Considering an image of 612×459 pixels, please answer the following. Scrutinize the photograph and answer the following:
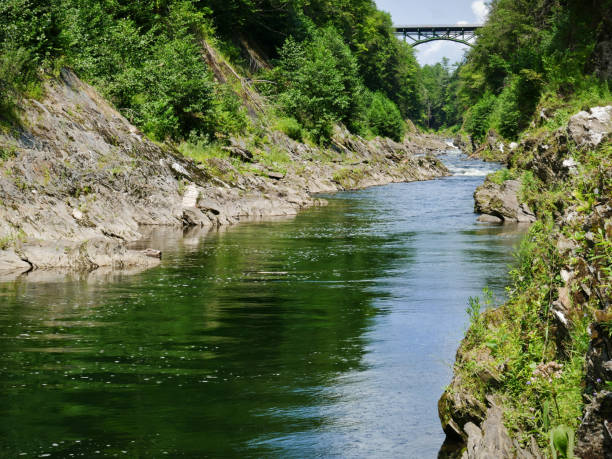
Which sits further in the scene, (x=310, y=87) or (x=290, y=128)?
(x=310, y=87)

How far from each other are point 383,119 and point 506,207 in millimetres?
50055

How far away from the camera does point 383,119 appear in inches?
3034

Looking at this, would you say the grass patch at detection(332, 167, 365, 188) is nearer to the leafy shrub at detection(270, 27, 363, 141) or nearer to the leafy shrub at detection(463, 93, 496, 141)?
the leafy shrub at detection(270, 27, 363, 141)

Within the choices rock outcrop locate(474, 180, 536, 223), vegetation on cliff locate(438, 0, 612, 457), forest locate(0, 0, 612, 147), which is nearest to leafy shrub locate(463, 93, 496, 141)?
forest locate(0, 0, 612, 147)

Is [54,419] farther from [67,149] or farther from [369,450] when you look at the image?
[67,149]

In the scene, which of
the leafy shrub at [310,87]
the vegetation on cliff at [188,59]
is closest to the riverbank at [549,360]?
the vegetation on cliff at [188,59]

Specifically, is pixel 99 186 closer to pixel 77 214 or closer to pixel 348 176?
pixel 77 214

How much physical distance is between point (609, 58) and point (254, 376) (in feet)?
66.4

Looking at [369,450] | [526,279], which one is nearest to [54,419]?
[369,450]

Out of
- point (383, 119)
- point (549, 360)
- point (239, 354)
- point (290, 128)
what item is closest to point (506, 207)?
point (239, 354)

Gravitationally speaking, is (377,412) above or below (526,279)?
below

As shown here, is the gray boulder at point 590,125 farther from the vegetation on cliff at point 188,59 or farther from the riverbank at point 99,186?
the vegetation on cliff at point 188,59

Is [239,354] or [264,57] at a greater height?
[264,57]

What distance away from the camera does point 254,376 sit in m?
9.08
